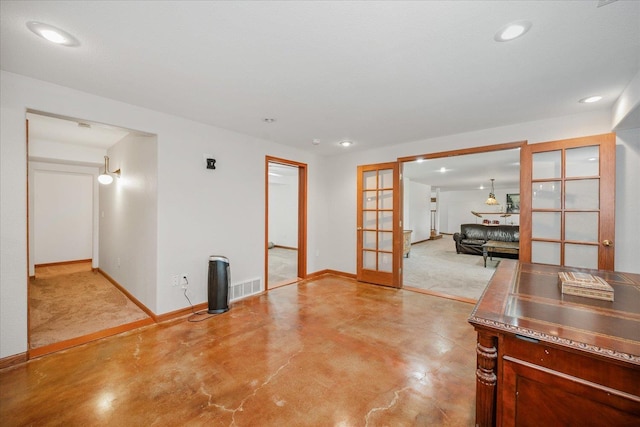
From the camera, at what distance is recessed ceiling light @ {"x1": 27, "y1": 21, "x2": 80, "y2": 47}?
1609 mm

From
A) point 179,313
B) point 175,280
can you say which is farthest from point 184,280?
point 179,313

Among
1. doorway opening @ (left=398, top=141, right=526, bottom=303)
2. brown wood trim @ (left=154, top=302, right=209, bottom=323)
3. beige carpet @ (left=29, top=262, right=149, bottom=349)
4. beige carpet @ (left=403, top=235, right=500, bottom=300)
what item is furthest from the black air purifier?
beige carpet @ (left=403, top=235, right=500, bottom=300)

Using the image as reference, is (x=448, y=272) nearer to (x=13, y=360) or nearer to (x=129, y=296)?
(x=129, y=296)

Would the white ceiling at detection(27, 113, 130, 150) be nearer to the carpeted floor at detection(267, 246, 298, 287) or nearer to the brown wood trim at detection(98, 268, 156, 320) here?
the brown wood trim at detection(98, 268, 156, 320)

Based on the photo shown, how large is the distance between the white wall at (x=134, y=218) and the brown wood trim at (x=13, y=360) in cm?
103

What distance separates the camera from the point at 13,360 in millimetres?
2184

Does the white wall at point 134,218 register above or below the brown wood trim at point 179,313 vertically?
above

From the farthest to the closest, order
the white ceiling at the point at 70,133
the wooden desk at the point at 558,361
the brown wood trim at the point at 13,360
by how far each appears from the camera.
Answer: the white ceiling at the point at 70,133 < the brown wood trim at the point at 13,360 < the wooden desk at the point at 558,361

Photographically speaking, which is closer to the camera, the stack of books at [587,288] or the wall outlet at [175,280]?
the stack of books at [587,288]

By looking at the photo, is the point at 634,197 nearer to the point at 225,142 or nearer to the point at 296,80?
the point at 296,80

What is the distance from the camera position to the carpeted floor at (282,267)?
4934mm

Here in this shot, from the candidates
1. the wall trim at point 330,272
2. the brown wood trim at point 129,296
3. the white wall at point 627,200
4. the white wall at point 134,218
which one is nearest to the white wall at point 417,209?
the wall trim at point 330,272

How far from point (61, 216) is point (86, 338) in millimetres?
5069

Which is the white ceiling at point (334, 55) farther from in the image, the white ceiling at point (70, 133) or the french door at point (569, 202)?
the white ceiling at point (70, 133)
